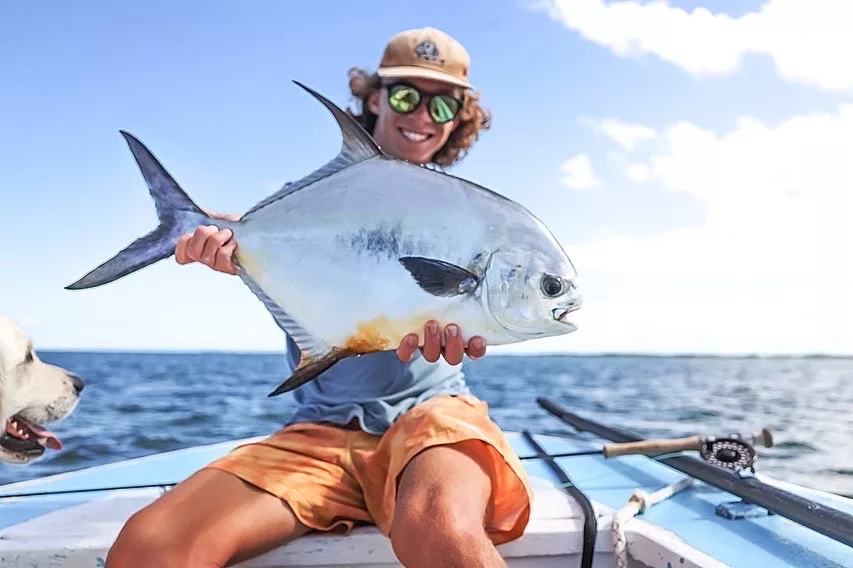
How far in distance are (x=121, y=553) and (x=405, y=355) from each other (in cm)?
83

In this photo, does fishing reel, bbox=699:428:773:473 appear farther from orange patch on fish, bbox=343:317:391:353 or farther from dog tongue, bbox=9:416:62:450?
dog tongue, bbox=9:416:62:450

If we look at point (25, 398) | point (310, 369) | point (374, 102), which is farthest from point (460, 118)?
point (25, 398)

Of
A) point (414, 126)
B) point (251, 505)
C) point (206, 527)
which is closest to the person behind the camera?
point (206, 527)

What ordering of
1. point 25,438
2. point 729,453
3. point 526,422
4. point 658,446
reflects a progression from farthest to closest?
1. point 526,422
2. point 658,446
3. point 729,453
4. point 25,438

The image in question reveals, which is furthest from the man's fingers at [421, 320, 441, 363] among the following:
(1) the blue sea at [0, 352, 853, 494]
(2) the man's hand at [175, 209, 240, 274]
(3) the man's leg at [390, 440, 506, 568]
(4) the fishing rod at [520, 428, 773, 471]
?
(1) the blue sea at [0, 352, 853, 494]

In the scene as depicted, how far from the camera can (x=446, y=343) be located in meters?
1.71

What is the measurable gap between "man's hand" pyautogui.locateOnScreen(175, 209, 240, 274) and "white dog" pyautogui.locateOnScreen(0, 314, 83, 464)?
81 cm

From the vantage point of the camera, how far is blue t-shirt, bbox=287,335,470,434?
230 cm

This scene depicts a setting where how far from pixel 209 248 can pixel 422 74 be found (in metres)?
0.93

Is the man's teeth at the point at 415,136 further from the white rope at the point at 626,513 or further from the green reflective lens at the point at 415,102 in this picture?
the white rope at the point at 626,513

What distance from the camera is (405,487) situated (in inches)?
73.3

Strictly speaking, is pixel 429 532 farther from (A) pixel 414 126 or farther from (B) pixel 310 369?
(A) pixel 414 126

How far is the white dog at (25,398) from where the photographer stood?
7.34ft

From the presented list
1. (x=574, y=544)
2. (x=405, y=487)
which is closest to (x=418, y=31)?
(x=405, y=487)
